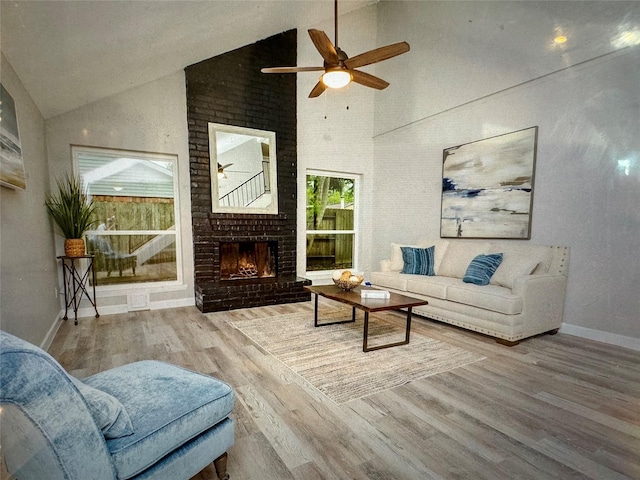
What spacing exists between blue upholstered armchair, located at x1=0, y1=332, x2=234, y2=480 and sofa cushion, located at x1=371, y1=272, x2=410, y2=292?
120 inches

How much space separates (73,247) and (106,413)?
3198 mm

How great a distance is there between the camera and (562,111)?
10.7 feet

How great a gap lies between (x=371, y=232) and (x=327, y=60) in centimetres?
364

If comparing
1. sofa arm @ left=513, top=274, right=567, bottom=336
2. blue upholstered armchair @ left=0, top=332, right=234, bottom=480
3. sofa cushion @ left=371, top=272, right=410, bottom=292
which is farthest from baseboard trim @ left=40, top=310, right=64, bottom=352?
sofa arm @ left=513, top=274, right=567, bottom=336

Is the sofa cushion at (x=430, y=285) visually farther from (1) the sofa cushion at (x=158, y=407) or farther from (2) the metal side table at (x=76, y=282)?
(2) the metal side table at (x=76, y=282)

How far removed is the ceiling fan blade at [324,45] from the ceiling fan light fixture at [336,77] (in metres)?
0.06

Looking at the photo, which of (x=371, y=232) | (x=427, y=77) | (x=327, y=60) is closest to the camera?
(x=327, y=60)

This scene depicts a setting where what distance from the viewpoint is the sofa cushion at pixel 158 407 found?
3.31 feet

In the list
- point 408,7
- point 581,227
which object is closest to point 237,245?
point 581,227

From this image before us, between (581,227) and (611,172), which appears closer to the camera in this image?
(611,172)

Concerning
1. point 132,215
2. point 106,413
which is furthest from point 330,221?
point 106,413

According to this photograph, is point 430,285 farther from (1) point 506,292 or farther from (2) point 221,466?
(2) point 221,466

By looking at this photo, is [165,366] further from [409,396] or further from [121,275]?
[121,275]

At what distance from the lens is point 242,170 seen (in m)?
4.61
